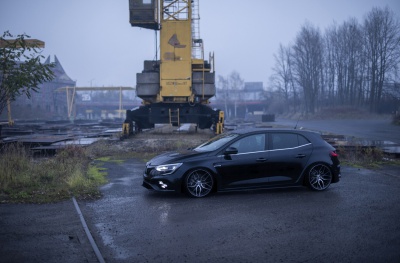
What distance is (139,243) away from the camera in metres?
4.96

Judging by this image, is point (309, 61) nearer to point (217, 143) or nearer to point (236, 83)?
point (236, 83)

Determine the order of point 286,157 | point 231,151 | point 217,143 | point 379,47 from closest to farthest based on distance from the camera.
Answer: point 231,151 < point 286,157 < point 217,143 < point 379,47

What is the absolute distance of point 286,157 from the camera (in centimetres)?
786

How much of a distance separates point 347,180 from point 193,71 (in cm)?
1144

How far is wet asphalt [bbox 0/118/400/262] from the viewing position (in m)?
4.55

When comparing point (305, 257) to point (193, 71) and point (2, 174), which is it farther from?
point (193, 71)

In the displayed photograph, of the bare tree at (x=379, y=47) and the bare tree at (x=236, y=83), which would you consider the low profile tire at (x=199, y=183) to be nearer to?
the bare tree at (x=379, y=47)

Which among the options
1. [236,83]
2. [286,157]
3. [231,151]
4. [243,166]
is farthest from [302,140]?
[236,83]

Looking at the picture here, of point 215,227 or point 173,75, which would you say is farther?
point 173,75

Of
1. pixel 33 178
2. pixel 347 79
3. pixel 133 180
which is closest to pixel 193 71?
pixel 133 180

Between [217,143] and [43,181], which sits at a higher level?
[217,143]

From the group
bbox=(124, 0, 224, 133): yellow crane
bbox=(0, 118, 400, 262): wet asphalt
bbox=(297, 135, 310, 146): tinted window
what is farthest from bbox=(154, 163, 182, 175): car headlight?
bbox=(124, 0, 224, 133): yellow crane

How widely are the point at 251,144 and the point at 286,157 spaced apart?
801mm

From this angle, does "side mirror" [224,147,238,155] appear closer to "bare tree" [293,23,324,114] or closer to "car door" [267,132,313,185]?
"car door" [267,132,313,185]
